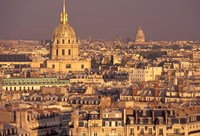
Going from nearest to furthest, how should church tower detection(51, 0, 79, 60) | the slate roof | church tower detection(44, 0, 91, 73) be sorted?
church tower detection(44, 0, 91, 73) → church tower detection(51, 0, 79, 60) → the slate roof

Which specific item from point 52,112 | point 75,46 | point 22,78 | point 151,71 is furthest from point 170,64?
point 52,112

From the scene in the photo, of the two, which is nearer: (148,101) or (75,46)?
(148,101)

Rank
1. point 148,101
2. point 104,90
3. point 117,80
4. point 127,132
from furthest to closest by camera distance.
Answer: point 117,80 < point 104,90 < point 148,101 < point 127,132

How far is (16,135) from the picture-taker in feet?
166

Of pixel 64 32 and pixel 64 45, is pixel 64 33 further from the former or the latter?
pixel 64 45

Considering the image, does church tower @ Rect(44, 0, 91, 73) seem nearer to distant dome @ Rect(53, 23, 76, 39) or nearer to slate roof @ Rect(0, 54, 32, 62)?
distant dome @ Rect(53, 23, 76, 39)

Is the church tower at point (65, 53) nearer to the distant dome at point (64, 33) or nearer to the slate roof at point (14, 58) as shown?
the distant dome at point (64, 33)

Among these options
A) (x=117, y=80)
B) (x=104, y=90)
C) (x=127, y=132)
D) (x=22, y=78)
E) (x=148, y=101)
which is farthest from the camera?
(x=117, y=80)

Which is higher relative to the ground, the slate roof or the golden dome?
the golden dome

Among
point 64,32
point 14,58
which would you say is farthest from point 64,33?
point 14,58

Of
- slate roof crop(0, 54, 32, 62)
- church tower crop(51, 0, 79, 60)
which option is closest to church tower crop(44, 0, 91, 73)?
church tower crop(51, 0, 79, 60)

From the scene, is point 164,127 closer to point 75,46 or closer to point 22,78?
point 22,78

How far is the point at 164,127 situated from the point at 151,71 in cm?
6339

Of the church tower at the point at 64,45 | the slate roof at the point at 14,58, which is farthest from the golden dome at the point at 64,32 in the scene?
the slate roof at the point at 14,58
